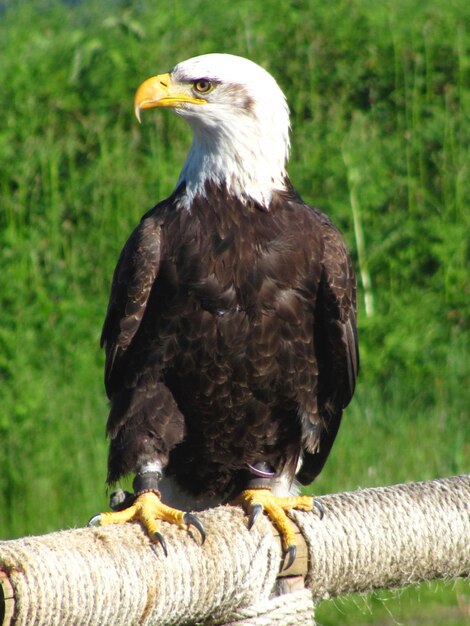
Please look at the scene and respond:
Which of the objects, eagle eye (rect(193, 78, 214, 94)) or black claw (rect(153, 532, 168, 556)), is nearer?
black claw (rect(153, 532, 168, 556))

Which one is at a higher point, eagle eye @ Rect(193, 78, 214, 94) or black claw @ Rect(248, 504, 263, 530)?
eagle eye @ Rect(193, 78, 214, 94)

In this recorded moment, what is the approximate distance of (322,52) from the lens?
8.24 meters

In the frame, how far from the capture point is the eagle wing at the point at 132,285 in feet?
13.0

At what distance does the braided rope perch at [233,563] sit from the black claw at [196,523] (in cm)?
2

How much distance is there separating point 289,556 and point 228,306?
885 mm

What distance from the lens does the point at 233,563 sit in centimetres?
316

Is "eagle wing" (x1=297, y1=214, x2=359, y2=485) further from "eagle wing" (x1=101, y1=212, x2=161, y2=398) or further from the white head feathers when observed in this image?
"eagle wing" (x1=101, y1=212, x2=161, y2=398)

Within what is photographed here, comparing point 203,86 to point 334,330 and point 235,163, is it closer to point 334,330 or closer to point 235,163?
point 235,163

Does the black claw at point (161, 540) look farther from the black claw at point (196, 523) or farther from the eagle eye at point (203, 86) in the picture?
the eagle eye at point (203, 86)

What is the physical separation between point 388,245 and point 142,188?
1476mm

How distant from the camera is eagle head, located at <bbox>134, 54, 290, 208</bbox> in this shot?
4.05m

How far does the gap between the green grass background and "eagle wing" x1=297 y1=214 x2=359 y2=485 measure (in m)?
1.40

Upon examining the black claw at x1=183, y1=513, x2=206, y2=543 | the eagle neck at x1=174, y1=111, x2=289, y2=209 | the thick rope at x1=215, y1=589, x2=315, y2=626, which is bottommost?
the thick rope at x1=215, y1=589, x2=315, y2=626

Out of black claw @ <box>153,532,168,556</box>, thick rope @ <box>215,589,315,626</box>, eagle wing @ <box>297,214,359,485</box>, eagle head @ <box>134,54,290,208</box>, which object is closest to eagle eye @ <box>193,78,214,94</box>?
eagle head @ <box>134,54,290,208</box>
